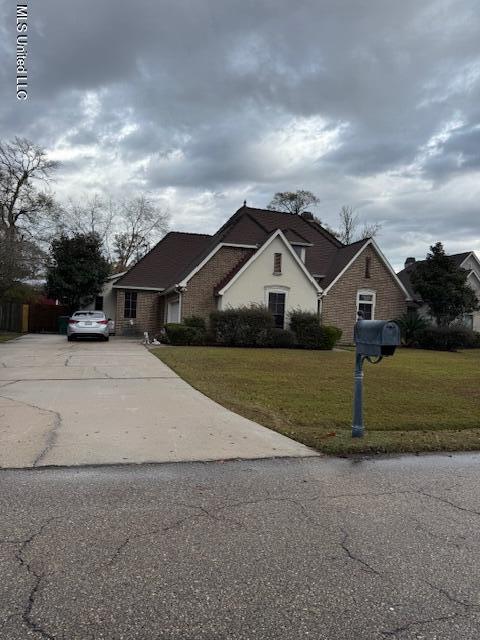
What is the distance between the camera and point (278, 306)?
2514 centimetres

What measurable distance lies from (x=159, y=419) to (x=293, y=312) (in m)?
16.8

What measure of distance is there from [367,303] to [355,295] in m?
0.96

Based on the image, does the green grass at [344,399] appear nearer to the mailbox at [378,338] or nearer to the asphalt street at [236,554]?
the mailbox at [378,338]

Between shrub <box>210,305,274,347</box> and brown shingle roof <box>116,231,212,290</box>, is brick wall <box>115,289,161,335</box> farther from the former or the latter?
shrub <box>210,305,274,347</box>

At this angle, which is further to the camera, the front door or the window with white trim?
the window with white trim

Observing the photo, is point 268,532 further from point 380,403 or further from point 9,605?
point 380,403

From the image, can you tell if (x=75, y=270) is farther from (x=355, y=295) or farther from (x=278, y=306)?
(x=355, y=295)

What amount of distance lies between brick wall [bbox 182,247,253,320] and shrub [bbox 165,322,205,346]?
3220 millimetres

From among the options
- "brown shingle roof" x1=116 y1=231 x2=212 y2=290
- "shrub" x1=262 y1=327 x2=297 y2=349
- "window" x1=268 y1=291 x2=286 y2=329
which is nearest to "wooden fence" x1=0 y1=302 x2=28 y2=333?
"brown shingle roof" x1=116 y1=231 x2=212 y2=290

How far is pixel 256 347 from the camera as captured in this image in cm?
2177

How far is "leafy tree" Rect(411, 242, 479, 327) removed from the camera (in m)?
27.6

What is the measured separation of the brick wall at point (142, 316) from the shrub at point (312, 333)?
989cm

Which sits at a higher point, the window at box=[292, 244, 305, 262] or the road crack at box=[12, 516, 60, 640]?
the window at box=[292, 244, 305, 262]

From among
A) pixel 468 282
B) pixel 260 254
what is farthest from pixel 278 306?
pixel 468 282
